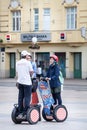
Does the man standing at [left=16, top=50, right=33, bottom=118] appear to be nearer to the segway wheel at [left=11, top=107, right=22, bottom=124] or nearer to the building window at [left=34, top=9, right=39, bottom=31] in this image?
the segway wheel at [left=11, top=107, right=22, bottom=124]

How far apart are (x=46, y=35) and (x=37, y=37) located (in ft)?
2.78

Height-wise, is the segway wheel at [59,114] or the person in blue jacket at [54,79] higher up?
the person in blue jacket at [54,79]

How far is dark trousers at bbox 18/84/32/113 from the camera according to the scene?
1572 centimetres

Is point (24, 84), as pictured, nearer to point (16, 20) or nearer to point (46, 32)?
point (46, 32)

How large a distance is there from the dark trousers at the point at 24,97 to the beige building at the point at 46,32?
34781 millimetres

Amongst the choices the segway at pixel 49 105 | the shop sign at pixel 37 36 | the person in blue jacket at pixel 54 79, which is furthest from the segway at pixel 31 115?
the shop sign at pixel 37 36

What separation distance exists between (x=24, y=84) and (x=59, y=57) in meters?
37.7

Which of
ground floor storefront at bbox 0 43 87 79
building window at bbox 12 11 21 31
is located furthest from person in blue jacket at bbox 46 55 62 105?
building window at bbox 12 11 21 31

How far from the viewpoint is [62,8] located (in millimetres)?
52031

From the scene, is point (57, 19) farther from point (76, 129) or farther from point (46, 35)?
point (76, 129)

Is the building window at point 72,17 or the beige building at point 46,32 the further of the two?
the building window at point 72,17

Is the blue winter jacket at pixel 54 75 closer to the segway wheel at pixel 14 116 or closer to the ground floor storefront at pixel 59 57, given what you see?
the segway wheel at pixel 14 116

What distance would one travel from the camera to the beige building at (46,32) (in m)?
51.3

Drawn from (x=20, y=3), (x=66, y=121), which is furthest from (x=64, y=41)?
(x=66, y=121)
